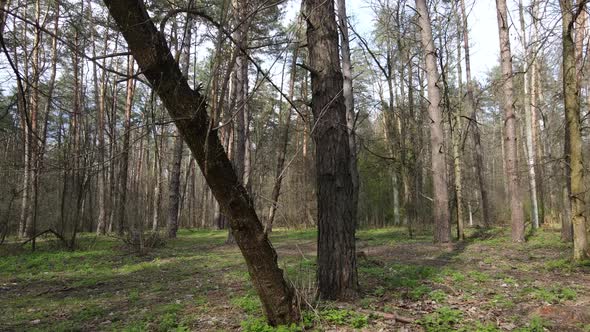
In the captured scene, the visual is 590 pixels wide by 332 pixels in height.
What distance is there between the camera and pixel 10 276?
24.1 feet

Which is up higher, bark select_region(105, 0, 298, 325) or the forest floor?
bark select_region(105, 0, 298, 325)

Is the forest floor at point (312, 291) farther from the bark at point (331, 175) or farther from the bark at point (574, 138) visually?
the bark at point (574, 138)

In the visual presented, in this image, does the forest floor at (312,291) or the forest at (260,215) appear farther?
the forest floor at (312,291)

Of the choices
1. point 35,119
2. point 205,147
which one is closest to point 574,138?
point 205,147

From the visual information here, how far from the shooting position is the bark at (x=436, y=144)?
31.3ft

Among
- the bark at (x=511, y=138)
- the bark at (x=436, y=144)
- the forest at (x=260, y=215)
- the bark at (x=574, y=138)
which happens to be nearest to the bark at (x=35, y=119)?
the forest at (x=260, y=215)

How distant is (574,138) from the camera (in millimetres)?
6117

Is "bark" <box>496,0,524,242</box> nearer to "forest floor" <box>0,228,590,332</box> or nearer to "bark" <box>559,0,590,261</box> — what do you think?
"forest floor" <box>0,228,590,332</box>

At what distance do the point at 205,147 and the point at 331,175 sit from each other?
186cm

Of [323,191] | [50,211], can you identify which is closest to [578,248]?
[323,191]

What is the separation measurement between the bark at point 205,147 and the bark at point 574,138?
5.01 meters

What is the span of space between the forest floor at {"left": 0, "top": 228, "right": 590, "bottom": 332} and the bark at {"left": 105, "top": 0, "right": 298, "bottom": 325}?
306 mm

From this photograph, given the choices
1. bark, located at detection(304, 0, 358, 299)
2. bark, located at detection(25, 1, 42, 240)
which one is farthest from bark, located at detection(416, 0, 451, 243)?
bark, located at detection(25, 1, 42, 240)

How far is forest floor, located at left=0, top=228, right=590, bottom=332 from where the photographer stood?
147 inches
